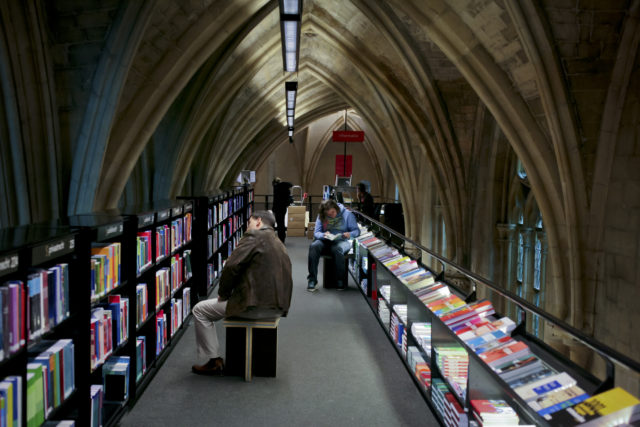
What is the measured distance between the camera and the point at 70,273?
301cm

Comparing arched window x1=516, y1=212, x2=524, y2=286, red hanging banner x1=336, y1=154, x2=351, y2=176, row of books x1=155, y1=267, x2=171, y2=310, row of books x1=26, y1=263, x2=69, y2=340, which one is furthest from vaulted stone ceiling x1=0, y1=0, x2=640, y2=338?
red hanging banner x1=336, y1=154, x2=351, y2=176

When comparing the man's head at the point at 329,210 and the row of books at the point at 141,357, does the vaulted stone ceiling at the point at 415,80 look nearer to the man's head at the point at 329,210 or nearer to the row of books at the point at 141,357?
the man's head at the point at 329,210

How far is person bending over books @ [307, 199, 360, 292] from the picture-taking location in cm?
798

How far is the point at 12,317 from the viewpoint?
2.32 meters

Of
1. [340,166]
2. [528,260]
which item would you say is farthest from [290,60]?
[340,166]

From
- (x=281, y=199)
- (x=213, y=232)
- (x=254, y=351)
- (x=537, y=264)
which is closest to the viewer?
(x=254, y=351)

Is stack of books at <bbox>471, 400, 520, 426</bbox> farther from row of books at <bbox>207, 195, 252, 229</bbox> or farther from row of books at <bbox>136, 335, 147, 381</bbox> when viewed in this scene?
row of books at <bbox>207, 195, 252, 229</bbox>

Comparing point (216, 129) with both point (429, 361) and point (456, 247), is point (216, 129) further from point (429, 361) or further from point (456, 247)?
point (429, 361)

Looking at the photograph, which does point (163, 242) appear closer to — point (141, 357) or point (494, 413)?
point (141, 357)

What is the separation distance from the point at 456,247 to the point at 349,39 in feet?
16.8

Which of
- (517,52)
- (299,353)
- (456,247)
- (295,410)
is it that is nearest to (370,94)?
(456,247)

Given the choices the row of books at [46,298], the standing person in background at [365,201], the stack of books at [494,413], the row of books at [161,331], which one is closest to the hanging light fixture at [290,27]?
the row of books at [161,331]

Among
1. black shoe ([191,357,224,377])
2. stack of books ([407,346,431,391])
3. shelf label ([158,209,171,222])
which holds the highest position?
shelf label ([158,209,171,222])

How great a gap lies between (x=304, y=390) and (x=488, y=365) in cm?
203
